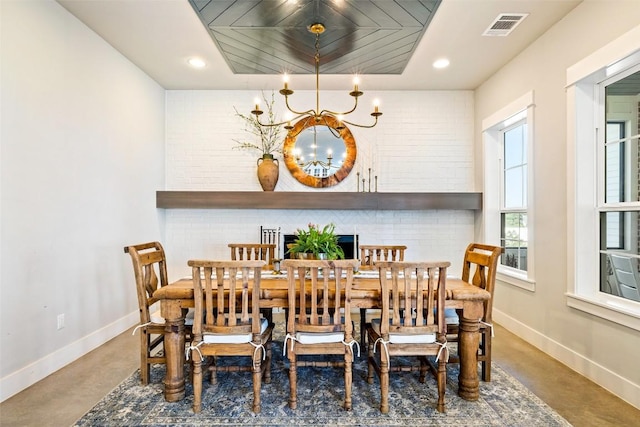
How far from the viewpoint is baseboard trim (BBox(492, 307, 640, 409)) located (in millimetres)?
2170

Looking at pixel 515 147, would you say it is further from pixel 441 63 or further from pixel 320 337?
pixel 320 337

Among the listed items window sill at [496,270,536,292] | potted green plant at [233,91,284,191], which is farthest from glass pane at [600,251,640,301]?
potted green plant at [233,91,284,191]

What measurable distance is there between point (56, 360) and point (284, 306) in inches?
75.0

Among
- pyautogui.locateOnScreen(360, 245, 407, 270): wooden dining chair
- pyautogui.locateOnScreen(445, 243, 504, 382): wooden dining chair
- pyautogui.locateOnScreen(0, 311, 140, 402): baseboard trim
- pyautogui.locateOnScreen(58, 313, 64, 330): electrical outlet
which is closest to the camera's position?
pyautogui.locateOnScreen(0, 311, 140, 402): baseboard trim

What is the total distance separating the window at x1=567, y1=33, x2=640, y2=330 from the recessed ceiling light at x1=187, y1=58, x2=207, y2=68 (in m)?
3.35

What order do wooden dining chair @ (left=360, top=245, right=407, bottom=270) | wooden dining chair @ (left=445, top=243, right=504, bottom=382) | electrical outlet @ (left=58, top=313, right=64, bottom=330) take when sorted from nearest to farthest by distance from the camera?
1. wooden dining chair @ (left=445, top=243, right=504, bottom=382)
2. electrical outlet @ (left=58, top=313, right=64, bottom=330)
3. wooden dining chair @ (left=360, top=245, right=407, bottom=270)

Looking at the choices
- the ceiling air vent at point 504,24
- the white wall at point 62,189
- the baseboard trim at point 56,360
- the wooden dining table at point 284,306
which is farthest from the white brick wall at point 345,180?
the wooden dining table at point 284,306

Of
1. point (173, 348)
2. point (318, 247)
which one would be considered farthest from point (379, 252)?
point (173, 348)

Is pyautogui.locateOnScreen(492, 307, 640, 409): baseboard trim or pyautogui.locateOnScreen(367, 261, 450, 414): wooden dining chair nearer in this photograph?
pyautogui.locateOnScreen(367, 261, 450, 414): wooden dining chair

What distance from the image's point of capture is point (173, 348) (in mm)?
2170

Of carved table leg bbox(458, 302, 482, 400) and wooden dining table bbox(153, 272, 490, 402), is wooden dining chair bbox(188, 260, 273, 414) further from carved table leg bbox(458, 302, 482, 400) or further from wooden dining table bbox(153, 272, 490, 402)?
carved table leg bbox(458, 302, 482, 400)

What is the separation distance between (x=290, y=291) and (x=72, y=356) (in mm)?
2074

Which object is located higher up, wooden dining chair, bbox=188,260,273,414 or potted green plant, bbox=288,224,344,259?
potted green plant, bbox=288,224,344,259

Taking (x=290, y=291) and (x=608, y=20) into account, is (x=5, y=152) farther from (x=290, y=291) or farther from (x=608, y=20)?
(x=608, y=20)
